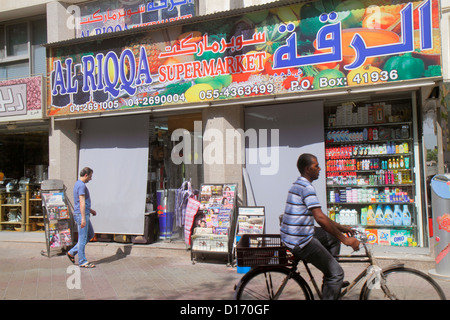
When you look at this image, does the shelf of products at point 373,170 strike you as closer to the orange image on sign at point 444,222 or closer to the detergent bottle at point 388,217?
the detergent bottle at point 388,217

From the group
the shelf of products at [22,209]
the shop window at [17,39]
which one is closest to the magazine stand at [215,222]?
the shelf of products at [22,209]

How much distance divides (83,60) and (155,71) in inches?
77.7

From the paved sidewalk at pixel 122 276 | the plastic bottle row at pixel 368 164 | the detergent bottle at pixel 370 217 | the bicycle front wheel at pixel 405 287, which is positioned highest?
the plastic bottle row at pixel 368 164

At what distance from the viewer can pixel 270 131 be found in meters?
7.69

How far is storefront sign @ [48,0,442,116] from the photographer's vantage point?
248 inches

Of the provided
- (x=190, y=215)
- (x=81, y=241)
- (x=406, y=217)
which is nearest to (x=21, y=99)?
(x=81, y=241)

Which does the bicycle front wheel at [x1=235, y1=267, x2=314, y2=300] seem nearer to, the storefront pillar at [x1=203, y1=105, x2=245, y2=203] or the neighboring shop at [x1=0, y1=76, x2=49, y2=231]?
the storefront pillar at [x1=203, y1=105, x2=245, y2=203]

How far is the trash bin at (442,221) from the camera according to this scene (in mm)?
5688

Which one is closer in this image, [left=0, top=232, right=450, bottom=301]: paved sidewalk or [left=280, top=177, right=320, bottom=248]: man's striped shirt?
[left=280, top=177, right=320, bottom=248]: man's striped shirt

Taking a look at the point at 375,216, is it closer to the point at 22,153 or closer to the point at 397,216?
the point at 397,216

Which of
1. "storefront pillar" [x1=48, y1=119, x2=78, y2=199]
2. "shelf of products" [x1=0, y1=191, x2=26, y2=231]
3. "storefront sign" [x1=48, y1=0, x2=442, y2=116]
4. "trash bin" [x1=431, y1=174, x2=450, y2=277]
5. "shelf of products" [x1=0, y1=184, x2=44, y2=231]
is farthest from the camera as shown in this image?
"shelf of products" [x1=0, y1=191, x2=26, y2=231]

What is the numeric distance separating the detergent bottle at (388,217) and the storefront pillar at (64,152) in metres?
6.92

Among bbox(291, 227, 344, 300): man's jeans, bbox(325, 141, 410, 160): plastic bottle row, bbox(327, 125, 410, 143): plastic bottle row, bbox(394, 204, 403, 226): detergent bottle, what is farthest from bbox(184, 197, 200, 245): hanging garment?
bbox(291, 227, 344, 300): man's jeans

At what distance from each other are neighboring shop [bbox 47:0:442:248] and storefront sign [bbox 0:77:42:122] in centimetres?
42
